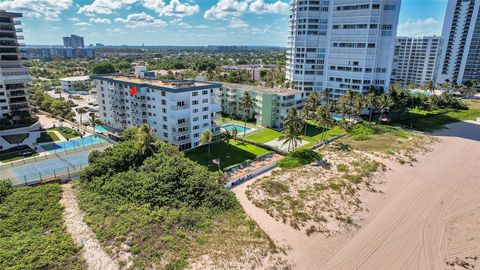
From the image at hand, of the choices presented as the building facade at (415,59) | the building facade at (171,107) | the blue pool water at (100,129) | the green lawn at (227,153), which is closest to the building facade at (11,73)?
the blue pool water at (100,129)

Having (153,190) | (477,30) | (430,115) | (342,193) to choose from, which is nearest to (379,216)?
(342,193)

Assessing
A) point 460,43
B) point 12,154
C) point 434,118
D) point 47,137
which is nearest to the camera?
point 12,154

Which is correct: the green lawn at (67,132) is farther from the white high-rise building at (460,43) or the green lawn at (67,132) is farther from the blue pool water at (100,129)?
the white high-rise building at (460,43)

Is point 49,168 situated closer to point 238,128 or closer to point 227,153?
point 227,153

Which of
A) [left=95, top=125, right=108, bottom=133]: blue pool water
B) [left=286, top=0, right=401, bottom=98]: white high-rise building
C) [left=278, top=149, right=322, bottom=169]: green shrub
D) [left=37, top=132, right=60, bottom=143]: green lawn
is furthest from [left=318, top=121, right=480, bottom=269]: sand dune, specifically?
[left=37, top=132, right=60, bottom=143]: green lawn

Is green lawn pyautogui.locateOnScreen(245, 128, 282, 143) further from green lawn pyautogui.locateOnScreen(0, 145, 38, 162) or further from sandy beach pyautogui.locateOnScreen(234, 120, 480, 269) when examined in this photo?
green lawn pyautogui.locateOnScreen(0, 145, 38, 162)

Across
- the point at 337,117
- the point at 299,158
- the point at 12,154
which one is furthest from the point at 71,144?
the point at 337,117

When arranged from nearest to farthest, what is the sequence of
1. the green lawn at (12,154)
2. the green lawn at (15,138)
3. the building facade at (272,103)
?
the green lawn at (12,154) < the green lawn at (15,138) < the building facade at (272,103)
